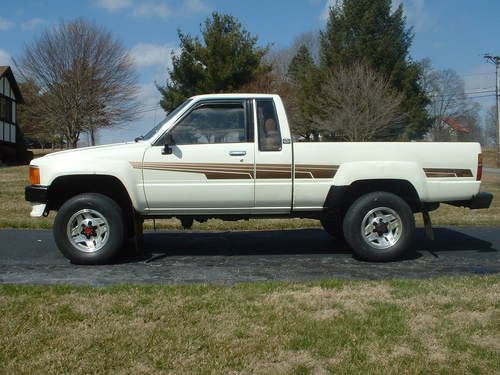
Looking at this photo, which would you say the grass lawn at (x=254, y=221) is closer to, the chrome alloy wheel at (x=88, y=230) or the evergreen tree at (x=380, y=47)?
the chrome alloy wheel at (x=88, y=230)

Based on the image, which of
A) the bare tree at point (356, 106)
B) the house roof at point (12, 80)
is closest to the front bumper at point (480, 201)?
the bare tree at point (356, 106)

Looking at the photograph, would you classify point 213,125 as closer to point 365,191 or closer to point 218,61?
point 365,191

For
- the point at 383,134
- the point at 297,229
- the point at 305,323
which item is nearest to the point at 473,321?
the point at 305,323

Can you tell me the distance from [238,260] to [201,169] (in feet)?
3.95

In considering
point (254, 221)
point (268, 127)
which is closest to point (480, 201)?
point (268, 127)

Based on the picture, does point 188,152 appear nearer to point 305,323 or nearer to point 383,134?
point 305,323

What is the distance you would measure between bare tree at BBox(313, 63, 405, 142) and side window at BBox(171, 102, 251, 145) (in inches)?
841

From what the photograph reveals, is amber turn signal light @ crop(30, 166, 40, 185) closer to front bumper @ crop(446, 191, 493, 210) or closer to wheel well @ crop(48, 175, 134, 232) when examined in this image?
wheel well @ crop(48, 175, 134, 232)

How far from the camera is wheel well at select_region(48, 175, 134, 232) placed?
676 cm

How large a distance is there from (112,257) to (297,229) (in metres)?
3.78

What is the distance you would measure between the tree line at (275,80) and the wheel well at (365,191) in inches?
832

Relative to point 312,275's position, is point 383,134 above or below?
above

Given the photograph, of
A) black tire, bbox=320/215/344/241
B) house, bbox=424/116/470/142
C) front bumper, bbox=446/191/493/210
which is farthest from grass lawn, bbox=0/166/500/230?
house, bbox=424/116/470/142

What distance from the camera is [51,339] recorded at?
13.5 feet
